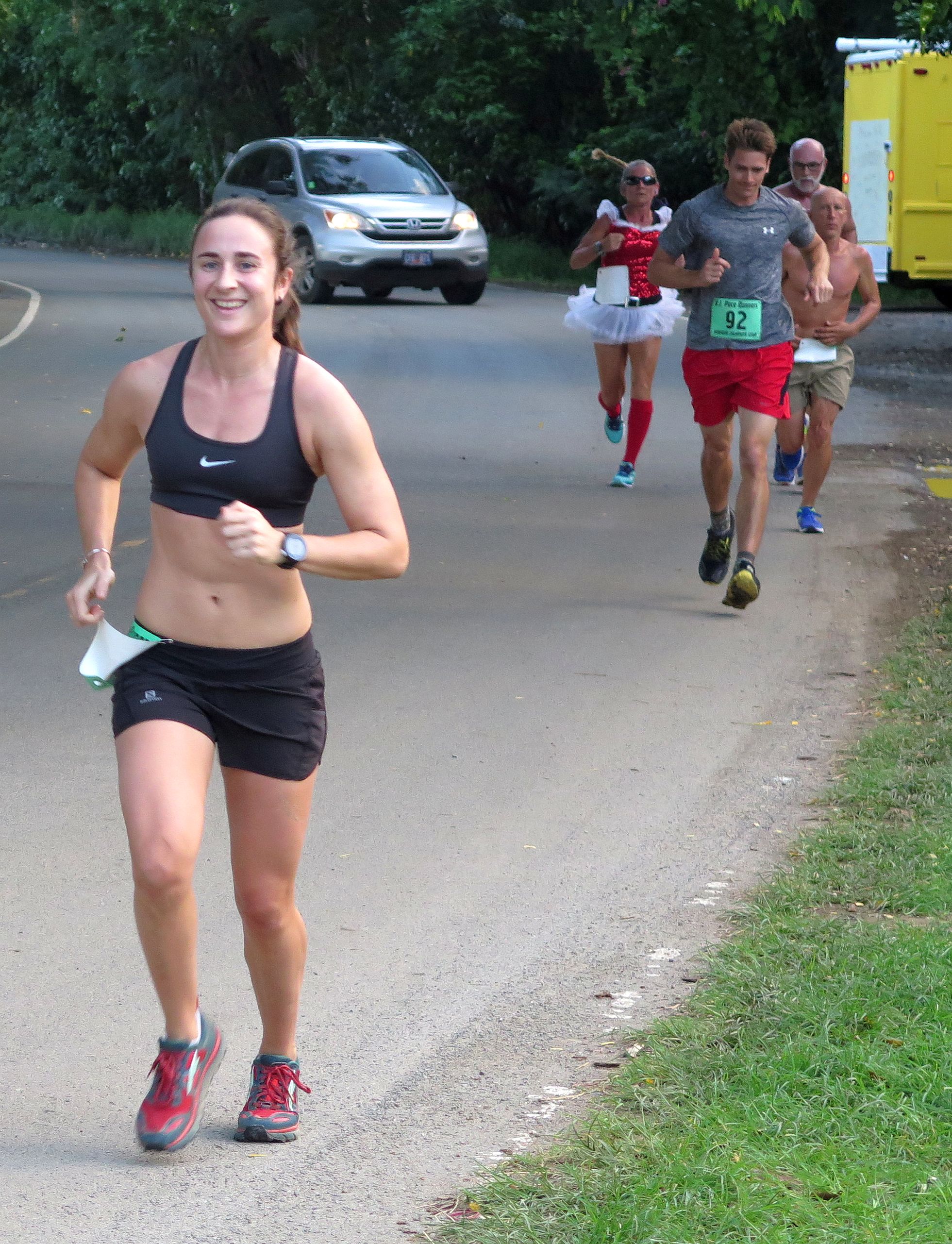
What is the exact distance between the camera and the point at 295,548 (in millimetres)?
3490

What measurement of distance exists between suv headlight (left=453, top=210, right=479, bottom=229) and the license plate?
0.64 m

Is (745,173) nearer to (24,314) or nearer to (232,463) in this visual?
(232,463)

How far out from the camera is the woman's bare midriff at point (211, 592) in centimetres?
384

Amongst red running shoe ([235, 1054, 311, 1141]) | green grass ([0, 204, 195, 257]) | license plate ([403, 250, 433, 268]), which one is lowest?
green grass ([0, 204, 195, 257])

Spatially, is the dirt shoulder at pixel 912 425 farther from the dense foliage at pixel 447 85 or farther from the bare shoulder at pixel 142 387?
the bare shoulder at pixel 142 387

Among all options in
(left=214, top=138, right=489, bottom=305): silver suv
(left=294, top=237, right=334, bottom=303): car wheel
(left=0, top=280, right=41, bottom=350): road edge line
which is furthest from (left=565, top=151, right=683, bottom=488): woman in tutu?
(left=214, top=138, right=489, bottom=305): silver suv

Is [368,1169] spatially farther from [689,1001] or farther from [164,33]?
[164,33]

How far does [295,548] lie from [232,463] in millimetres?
360

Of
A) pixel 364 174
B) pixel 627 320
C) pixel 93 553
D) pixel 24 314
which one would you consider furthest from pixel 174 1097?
pixel 364 174

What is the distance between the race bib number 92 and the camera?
353 inches

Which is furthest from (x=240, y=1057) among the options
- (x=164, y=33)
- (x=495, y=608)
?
(x=164, y=33)

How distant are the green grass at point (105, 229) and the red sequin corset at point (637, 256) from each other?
2720 cm

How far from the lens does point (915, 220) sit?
24.4m

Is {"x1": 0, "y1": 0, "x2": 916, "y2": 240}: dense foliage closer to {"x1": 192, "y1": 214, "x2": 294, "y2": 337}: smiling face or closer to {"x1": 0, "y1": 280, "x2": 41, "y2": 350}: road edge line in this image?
{"x1": 0, "y1": 280, "x2": 41, "y2": 350}: road edge line
